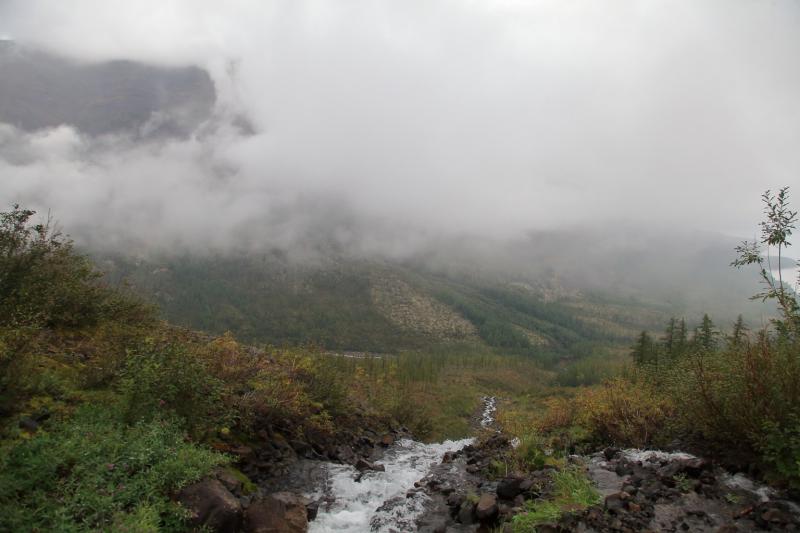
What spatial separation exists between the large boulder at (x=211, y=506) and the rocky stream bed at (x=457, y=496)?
0.07ft

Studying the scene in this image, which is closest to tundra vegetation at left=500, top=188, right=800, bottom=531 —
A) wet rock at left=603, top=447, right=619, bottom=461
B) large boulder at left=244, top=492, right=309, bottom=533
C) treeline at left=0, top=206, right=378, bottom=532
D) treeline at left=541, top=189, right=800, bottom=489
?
treeline at left=541, top=189, right=800, bottom=489

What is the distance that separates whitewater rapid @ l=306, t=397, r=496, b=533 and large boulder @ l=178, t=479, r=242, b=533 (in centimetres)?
294

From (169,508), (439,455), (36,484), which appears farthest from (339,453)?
(36,484)

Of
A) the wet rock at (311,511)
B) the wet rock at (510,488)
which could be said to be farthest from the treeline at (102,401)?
the wet rock at (510,488)

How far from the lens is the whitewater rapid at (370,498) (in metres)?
11.9

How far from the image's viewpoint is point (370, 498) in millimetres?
13883

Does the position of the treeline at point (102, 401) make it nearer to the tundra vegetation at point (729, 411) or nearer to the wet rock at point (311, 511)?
the wet rock at point (311, 511)

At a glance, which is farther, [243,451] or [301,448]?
[301,448]

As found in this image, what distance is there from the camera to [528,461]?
50.7 feet

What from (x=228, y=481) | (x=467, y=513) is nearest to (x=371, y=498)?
(x=467, y=513)

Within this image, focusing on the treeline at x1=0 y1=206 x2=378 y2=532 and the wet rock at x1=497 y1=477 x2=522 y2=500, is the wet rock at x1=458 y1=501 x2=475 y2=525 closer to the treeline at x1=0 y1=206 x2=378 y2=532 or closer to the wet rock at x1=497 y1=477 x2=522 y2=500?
the wet rock at x1=497 y1=477 x2=522 y2=500

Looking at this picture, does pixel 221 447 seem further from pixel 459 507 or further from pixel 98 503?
pixel 459 507

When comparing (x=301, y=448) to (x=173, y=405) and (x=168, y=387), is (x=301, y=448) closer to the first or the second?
(x=173, y=405)

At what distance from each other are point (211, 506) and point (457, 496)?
757cm
